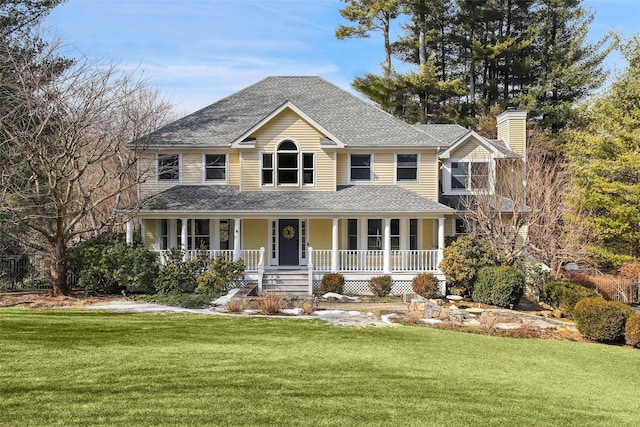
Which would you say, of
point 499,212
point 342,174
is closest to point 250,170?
point 342,174

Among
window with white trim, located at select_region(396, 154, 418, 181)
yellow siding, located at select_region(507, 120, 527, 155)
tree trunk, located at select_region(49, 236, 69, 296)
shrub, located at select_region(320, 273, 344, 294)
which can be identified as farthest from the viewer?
yellow siding, located at select_region(507, 120, 527, 155)

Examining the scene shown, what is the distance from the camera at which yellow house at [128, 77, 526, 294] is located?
19.6 m

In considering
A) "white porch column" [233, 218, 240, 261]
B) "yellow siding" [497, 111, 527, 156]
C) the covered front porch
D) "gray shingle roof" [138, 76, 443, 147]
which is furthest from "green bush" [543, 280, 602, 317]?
"white porch column" [233, 218, 240, 261]

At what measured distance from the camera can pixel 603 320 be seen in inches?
531

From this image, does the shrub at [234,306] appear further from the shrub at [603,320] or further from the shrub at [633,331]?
the shrub at [633,331]

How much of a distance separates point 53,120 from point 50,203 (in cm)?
317

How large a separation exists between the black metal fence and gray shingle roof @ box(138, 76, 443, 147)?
693 cm

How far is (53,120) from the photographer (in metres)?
18.3

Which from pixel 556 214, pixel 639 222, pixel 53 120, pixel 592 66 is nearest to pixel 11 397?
pixel 53 120

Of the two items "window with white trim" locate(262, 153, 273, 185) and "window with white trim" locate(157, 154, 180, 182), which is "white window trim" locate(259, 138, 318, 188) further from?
"window with white trim" locate(157, 154, 180, 182)

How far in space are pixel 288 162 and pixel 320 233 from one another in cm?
346

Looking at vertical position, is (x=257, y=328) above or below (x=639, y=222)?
below

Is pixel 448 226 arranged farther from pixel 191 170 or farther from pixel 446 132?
pixel 191 170

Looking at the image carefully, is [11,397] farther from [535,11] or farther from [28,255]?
[535,11]
